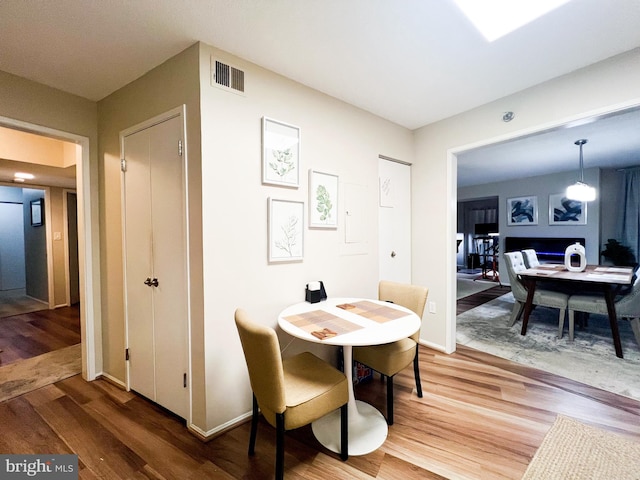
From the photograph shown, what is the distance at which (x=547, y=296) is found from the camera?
136 inches

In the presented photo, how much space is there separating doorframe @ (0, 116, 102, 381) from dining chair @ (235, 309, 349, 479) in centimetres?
177

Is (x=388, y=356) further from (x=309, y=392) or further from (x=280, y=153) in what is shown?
(x=280, y=153)

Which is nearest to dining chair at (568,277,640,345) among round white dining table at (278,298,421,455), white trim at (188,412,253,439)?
round white dining table at (278,298,421,455)

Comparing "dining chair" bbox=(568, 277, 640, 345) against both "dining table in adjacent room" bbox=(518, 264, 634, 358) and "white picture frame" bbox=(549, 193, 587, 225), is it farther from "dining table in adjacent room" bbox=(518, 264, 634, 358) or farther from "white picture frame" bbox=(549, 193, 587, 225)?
"white picture frame" bbox=(549, 193, 587, 225)

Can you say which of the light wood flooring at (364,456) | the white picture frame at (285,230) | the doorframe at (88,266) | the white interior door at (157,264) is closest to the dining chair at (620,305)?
the light wood flooring at (364,456)

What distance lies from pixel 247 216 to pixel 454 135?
232cm

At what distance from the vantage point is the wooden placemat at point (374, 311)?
184 cm

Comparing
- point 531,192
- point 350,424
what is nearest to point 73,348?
point 350,424

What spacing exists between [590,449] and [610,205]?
623cm

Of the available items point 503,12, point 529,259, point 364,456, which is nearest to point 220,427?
point 364,456

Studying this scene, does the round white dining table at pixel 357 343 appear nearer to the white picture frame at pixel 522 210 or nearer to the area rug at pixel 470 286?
the area rug at pixel 470 286

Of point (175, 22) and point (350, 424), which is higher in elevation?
point (175, 22)

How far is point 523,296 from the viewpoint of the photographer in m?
3.69

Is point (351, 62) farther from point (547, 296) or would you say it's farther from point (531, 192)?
point (531, 192)
